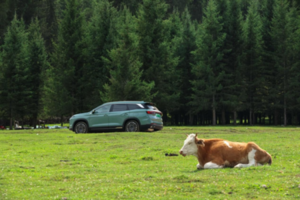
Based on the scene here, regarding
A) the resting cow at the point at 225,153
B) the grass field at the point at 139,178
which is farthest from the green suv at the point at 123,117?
the resting cow at the point at 225,153

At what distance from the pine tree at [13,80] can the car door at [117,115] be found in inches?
986

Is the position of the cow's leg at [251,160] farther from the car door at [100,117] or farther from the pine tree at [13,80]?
the pine tree at [13,80]

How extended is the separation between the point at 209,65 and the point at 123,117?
92.9 feet

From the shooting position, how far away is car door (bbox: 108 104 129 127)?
93.5ft

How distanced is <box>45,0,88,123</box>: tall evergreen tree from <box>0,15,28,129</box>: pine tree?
3.29 metres

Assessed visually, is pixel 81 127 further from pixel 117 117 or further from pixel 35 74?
pixel 35 74

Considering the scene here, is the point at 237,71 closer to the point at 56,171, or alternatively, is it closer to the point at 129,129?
the point at 129,129

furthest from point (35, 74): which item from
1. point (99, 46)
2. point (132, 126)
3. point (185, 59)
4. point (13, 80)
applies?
point (132, 126)

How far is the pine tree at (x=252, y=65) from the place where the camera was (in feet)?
189

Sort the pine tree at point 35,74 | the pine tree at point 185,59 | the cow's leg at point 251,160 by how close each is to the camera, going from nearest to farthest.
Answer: the cow's leg at point 251,160 < the pine tree at point 35,74 < the pine tree at point 185,59

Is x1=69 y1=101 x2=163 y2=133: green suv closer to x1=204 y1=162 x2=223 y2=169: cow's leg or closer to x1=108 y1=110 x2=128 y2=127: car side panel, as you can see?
x1=108 y1=110 x2=128 y2=127: car side panel

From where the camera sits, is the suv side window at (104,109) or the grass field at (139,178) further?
the suv side window at (104,109)

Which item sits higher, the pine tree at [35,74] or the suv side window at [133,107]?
the pine tree at [35,74]

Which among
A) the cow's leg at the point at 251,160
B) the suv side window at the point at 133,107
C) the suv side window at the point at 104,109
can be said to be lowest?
the cow's leg at the point at 251,160
